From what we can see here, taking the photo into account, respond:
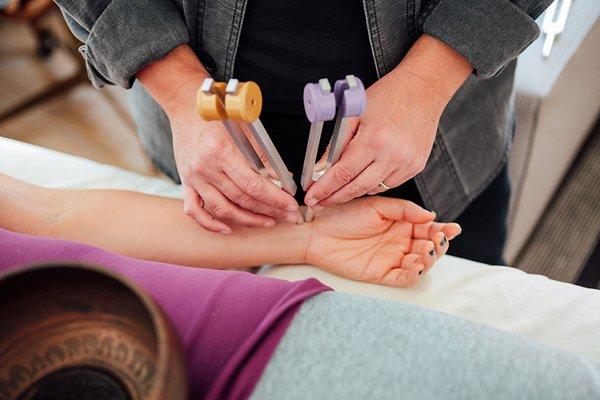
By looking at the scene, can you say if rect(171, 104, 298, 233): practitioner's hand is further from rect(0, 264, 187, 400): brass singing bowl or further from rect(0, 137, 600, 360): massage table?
rect(0, 264, 187, 400): brass singing bowl

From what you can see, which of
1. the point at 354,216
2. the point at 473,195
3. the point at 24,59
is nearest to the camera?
the point at 354,216

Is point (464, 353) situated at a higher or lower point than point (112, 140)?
higher

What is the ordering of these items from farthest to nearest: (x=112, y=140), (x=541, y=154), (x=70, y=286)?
(x=112, y=140) < (x=541, y=154) < (x=70, y=286)

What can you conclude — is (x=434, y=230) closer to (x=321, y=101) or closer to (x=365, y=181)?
(x=365, y=181)

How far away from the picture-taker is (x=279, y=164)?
1.84 ft

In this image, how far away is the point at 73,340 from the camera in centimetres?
39

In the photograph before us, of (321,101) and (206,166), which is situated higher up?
(321,101)

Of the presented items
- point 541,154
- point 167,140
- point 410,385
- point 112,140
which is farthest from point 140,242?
point 112,140

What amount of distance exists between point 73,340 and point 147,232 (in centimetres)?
32

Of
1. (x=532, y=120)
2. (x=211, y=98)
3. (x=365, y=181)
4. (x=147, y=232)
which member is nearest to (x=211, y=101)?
(x=211, y=98)

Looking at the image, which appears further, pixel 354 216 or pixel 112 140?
pixel 112 140

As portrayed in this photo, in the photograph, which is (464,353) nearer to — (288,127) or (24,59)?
(288,127)

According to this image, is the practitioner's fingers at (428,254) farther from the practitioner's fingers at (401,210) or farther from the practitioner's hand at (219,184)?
the practitioner's hand at (219,184)

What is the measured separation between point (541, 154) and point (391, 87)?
523 mm
